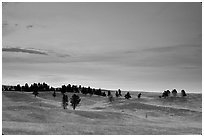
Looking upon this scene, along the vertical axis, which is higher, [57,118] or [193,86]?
[193,86]

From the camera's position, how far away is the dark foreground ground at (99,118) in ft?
78.1

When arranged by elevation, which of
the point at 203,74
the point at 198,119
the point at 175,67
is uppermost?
the point at 175,67

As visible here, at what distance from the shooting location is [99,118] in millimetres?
43156

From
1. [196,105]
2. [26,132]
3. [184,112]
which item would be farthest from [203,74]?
[196,105]

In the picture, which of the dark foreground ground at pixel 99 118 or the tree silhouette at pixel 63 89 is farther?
the tree silhouette at pixel 63 89

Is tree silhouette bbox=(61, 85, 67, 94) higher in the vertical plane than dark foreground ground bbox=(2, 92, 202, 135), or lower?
higher

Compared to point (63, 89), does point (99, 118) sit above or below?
below

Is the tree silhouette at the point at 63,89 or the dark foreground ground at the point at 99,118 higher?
the tree silhouette at the point at 63,89

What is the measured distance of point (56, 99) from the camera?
9781 cm

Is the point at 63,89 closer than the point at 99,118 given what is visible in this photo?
No

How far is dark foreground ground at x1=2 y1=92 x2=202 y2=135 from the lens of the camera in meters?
23.8

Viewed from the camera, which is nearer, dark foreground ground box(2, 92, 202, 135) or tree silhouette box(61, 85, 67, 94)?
dark foreground ground box(2, 92, 202, 135)

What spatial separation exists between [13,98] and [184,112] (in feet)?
172

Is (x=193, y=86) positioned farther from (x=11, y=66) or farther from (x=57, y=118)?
(x=11, y=66)
